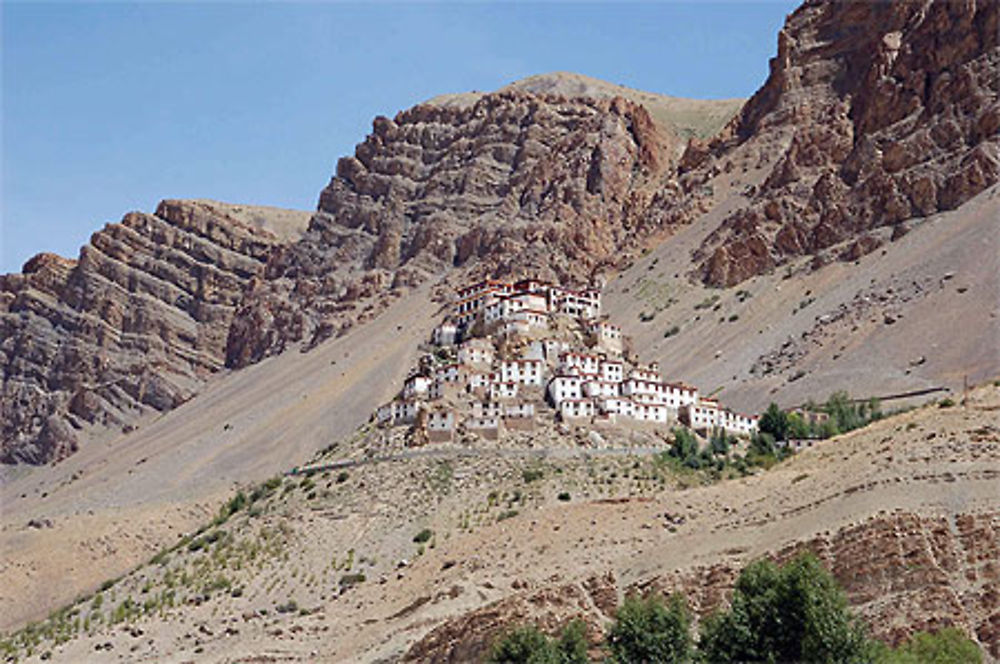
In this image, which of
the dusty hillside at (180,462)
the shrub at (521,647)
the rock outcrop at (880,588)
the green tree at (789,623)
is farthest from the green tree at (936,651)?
the dusty hillside at (180,462)

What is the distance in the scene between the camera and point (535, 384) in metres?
100

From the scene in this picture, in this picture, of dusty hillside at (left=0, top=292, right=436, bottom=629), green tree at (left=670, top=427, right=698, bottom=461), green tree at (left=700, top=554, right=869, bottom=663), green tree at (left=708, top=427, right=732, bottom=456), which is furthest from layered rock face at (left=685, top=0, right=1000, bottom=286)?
green tree at (left=700, top=554, right=869, bottom=663)

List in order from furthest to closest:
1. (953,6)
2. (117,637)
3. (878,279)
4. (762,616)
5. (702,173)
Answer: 1. (702,173)
2. (953,6)
3. (878,279)
4. (117,637)
5. (762,616)

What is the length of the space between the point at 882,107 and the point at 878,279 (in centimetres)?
3285

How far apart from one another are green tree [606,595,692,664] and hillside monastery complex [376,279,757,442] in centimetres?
4783

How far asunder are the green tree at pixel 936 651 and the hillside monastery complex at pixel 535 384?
2112 inches

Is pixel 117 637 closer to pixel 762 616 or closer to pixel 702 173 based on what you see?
pixel 762 616

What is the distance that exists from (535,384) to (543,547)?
132 ft

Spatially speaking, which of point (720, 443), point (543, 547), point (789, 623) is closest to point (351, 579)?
point (543, 547)

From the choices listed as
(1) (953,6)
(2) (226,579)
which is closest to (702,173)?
(1) (953,6)

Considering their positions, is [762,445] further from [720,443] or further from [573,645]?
[573,645]

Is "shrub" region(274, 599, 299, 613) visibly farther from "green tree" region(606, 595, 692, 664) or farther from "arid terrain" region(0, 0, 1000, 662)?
"green tree" region(606, 595, 692, 664)

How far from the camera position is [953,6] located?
159 m

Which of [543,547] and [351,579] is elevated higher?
[543,547]
